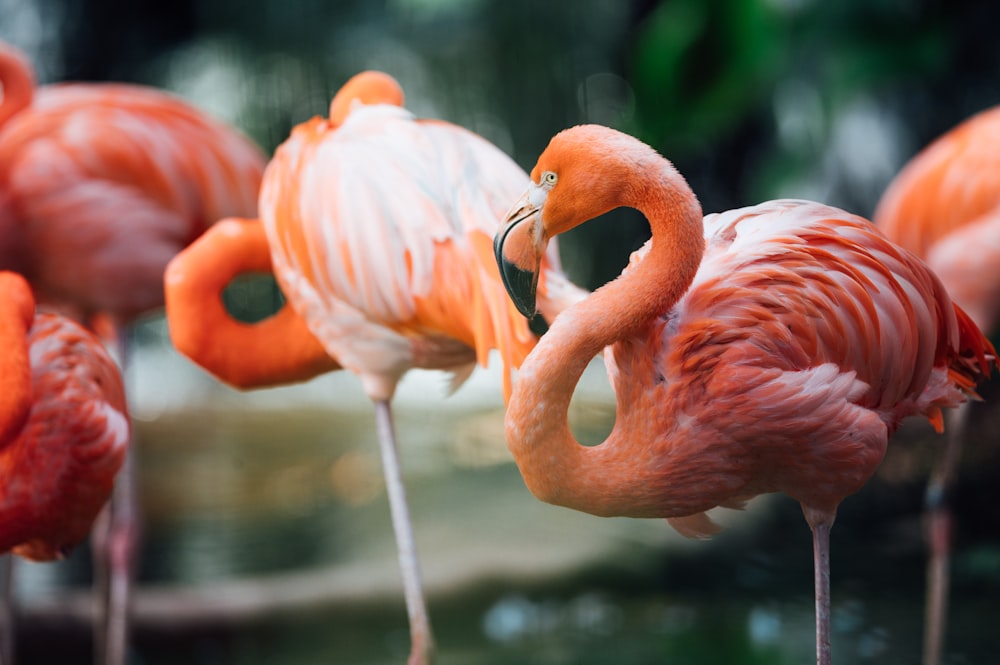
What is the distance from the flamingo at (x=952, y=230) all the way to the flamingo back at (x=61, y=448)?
6.57 ft

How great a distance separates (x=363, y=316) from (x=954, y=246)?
1613 mm

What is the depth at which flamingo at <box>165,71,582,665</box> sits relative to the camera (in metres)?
1.99

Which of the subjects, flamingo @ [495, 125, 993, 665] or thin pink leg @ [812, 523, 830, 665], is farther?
thin pink leg @ [812, 523, 830, 665]

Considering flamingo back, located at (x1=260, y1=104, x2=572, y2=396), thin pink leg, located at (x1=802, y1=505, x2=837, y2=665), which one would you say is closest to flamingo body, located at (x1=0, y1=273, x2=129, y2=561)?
flamingo back, located at (x1=260, y1=104, x2=572, y2=396)

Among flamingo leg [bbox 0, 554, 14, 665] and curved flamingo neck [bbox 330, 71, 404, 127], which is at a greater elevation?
curved flamingo neck [bbox 330, 71, 404, 127]

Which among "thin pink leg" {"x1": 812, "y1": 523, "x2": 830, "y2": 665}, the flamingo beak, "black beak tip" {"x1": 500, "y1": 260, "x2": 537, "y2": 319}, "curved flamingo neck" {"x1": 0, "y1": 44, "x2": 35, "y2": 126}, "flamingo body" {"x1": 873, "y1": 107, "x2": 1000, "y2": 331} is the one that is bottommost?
"thin pink leg" {"x1": 812, "y1": 523, "x2": 830, "y2": 665}

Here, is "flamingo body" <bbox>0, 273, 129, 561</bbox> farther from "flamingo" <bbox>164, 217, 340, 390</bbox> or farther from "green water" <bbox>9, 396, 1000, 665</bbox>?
"green water" <bbox>9, 396, 1000, 665</bbox>

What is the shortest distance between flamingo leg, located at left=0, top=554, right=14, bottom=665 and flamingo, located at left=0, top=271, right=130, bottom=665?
0.64m

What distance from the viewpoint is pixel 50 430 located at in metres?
1.97

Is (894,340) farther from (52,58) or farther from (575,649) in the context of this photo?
(52,58)

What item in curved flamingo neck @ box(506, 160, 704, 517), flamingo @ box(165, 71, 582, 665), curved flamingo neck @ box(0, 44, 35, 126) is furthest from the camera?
curved flamingo neck @ box(0, 44, 35, 126)

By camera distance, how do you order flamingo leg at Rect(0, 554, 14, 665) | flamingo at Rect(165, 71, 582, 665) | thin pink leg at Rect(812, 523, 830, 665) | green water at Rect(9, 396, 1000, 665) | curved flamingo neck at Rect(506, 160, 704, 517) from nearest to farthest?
curved flamingo neck at Rect(506, 160, 704, 517), thin pink leg at Rect(812, 523, 830, 665), flamingo at Rect(165, 71, 582, 665), flamingo leg at Rect(0, 554, 14, 665), green water at Rect(9, 396, 1000, 665)

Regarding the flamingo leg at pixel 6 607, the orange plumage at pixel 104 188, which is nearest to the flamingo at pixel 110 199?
the orange plumage at pixel 104 188

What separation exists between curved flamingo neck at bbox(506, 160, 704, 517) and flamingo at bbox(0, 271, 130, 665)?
2.90 ft
